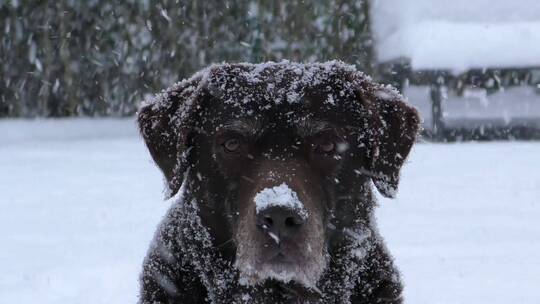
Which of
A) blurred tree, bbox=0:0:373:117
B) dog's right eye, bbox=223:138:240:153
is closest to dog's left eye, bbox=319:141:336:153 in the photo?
dog's right eye, bbox=223:138:240:153

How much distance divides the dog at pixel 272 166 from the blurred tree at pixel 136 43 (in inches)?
270

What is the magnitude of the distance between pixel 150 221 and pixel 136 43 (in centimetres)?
446

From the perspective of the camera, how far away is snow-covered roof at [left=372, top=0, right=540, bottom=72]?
372 inches

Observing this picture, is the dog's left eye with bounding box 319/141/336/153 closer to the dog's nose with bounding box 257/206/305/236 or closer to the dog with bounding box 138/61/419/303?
the dog with bounding box 138/61/419/303

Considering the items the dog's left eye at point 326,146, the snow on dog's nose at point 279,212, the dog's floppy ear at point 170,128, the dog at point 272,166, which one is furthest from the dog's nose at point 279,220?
the dog's floppy ear at point 170,128

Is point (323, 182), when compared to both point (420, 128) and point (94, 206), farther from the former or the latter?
point (94, 206)

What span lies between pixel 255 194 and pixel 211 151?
36 cm

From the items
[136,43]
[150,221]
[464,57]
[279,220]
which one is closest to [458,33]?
[464,57]

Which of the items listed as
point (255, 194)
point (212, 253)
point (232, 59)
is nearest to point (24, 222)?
point (212, 253)

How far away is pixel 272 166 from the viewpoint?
3076mm

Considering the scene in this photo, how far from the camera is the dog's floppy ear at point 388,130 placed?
10.7ft

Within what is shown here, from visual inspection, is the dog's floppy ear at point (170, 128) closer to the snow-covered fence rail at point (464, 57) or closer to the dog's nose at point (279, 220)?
the dog's nose at point (279, 220)

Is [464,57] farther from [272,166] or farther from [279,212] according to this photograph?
[279,212]

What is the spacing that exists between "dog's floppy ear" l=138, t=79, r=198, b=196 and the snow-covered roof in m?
6.42
